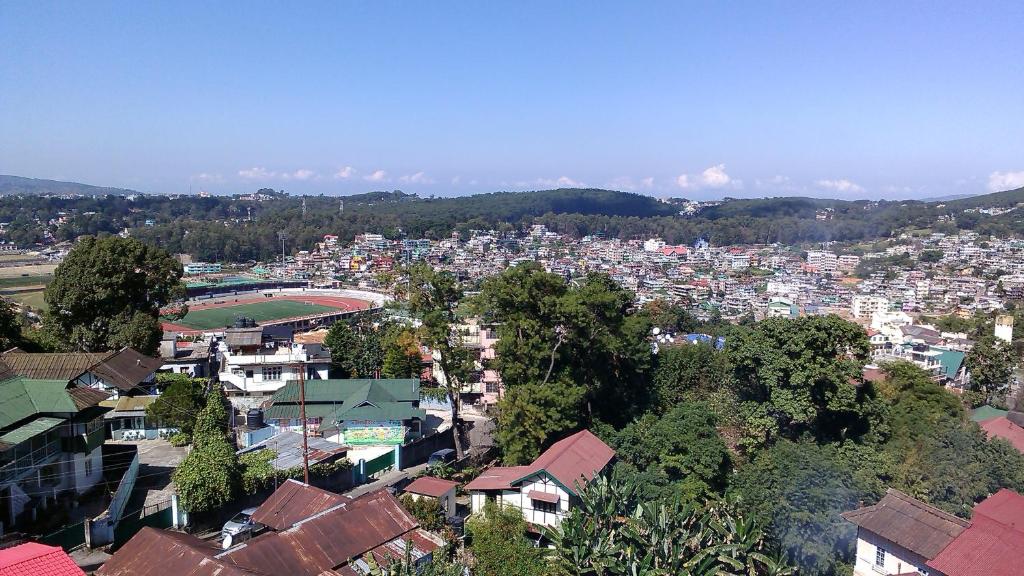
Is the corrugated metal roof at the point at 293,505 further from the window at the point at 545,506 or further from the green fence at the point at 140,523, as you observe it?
the window at the point at 545,506

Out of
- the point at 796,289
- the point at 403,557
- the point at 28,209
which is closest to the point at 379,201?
the point at 28,209

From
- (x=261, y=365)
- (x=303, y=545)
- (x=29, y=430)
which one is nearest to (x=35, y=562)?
(x=303, y=545)

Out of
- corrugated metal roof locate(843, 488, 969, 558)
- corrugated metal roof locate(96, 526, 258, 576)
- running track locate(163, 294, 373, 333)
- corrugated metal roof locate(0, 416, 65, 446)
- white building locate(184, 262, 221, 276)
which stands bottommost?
running track locate(163, 294, 373, 333)

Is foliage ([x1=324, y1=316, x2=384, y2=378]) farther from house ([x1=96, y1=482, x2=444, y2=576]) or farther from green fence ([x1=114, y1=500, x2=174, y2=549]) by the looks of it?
house ([x1=96, y1=482, x2=444, y2=576])

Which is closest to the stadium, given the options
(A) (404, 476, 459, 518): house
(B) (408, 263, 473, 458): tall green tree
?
(B) (408, 263, 473, 458): tall green tree

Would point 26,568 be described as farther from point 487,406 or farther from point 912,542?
point 487,406

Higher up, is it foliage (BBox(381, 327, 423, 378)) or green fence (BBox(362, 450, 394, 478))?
foliage (BBox(381, 327, 423, 378))
